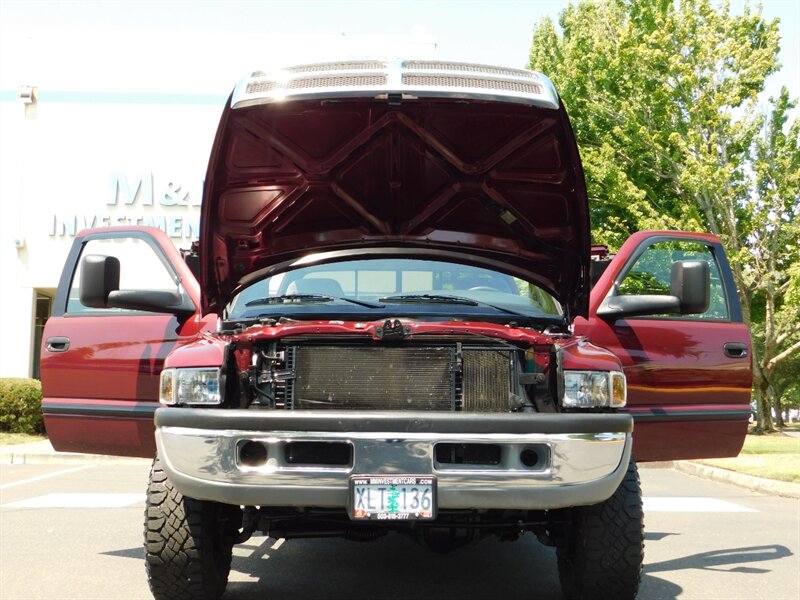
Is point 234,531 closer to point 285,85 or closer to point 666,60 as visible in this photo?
point 285,85

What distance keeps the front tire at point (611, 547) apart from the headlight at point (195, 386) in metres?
1.69

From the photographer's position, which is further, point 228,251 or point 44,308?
point 44,308

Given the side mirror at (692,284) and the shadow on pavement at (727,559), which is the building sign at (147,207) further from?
the side mirror at (692,284)

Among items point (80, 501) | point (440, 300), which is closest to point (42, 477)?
point (80, 501)

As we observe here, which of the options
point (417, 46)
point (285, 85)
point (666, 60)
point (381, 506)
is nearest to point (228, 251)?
point (285, 85)

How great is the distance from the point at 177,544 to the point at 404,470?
3.73ft

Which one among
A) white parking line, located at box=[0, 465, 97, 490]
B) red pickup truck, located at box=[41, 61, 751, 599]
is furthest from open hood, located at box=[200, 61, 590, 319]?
white parking line, located at box=[0, 465, 97, 490]

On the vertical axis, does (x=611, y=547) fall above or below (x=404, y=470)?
Result: below

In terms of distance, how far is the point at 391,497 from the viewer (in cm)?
341

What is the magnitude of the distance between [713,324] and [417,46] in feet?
58.7

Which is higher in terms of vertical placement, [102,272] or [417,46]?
[417,46]

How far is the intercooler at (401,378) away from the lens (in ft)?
12.5

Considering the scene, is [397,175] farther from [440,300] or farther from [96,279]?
[96,279]

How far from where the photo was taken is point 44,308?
2144 centimetres
